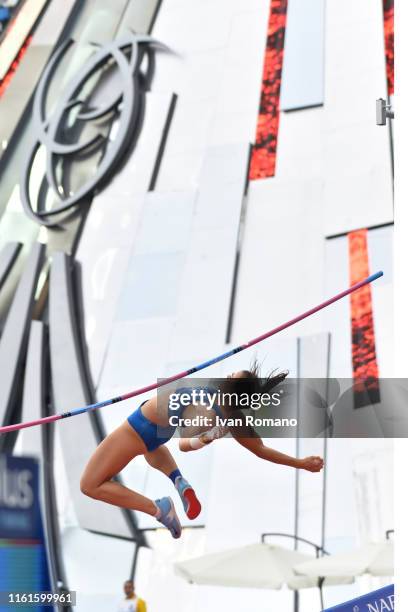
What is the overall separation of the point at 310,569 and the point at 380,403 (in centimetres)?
412

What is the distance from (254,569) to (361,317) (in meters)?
2.83

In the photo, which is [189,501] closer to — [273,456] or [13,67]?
[273,456]

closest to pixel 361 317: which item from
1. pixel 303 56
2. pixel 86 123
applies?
pixel 303 56

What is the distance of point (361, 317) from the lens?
11070 mm

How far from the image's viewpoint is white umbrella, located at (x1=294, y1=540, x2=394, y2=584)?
944 cm

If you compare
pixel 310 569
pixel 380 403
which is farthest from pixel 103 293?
pixel 380 403

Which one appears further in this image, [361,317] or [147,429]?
[361,317]

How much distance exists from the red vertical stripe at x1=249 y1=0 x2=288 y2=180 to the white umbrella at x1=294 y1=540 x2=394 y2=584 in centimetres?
460

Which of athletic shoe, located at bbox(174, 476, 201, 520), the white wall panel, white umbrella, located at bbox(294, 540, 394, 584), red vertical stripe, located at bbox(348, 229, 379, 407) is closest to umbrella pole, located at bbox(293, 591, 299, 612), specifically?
white umbrella, located at bbox(294, 540, 394, 584)

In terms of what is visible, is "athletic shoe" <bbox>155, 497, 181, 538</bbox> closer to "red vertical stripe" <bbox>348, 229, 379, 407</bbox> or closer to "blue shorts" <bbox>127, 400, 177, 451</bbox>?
"blue shorts" <bbox>127, 400, 177, 451</bbox>

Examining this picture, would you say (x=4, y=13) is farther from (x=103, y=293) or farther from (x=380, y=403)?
(x=380, y=403)

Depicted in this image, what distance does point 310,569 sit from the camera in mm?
9766

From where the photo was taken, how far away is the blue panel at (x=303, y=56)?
12.6 m

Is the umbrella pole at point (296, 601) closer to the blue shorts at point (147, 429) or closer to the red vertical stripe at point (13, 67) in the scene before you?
the blue shorts at point (147, 429)
